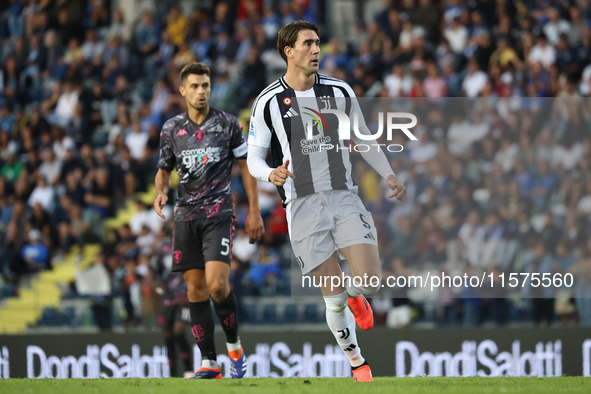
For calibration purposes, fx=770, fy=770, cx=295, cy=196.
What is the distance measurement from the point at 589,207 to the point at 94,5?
1348 cm

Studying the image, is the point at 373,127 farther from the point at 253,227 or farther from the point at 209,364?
the point at 209,364

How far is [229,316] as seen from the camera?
6730 mm

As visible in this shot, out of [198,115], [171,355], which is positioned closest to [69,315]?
[171,355]

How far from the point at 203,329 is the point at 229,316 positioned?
26cm

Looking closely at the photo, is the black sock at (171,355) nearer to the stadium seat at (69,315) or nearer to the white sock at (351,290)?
the stadium seat at (69,315)

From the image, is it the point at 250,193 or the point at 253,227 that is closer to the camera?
the point at 253,227

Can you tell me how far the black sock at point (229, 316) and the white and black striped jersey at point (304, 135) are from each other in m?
1.22

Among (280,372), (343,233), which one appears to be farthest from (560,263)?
(343,233)

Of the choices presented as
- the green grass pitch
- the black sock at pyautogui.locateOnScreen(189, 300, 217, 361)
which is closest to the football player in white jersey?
the green grass pitch

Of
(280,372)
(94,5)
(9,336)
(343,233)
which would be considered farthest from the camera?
(94,5)

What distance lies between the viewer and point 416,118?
11164 mm

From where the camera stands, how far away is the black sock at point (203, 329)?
265 inches

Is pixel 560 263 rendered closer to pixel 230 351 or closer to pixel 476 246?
pixel 476 246

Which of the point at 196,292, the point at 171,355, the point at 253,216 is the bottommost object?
the point at 171,355
